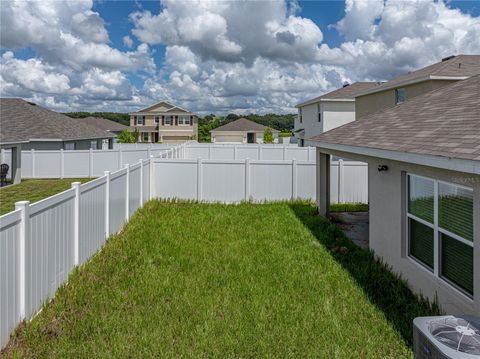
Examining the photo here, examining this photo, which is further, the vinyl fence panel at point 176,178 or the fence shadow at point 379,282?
the vinyl fence panel at point 176,178

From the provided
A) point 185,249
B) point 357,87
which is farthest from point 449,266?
point 357,87

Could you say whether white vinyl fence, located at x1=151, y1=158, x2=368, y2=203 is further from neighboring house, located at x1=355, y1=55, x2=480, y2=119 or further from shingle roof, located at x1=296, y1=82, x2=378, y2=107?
shingle roof, located at x1=296, y1=82, x2=378, y2=107

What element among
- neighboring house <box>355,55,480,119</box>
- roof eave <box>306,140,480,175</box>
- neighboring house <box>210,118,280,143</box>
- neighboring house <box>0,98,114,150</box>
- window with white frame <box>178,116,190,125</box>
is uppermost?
window with white frame <box>178,116,190,125</box>

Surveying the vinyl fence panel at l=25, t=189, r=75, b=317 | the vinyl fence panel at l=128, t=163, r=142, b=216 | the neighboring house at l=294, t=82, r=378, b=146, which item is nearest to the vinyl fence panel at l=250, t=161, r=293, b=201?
the vinyl fence panel at l=128, t=163, r=142, b=216

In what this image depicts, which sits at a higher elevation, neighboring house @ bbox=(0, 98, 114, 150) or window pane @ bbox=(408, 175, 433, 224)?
neighboring house @ bbox=(0, 98, 114, 150)

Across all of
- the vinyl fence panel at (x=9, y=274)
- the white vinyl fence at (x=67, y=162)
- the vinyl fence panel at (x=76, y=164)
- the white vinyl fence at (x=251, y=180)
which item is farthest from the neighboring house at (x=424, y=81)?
the vinyl fence panel at (x=9, y=274)

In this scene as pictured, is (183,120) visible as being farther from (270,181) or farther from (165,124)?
(270,181)

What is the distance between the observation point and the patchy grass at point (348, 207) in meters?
13.4

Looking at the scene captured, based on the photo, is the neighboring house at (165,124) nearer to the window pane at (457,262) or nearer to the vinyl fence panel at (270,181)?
the vinyl fence panel at (270,181)

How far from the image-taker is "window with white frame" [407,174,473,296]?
507 centimetres

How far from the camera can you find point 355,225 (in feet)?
36.7

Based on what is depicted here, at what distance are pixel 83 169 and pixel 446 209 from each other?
20794 millimetres

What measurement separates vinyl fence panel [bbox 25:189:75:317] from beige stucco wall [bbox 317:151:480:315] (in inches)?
207

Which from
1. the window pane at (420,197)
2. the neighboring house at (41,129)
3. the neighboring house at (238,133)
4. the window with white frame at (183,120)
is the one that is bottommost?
the window pane at (420,197)
